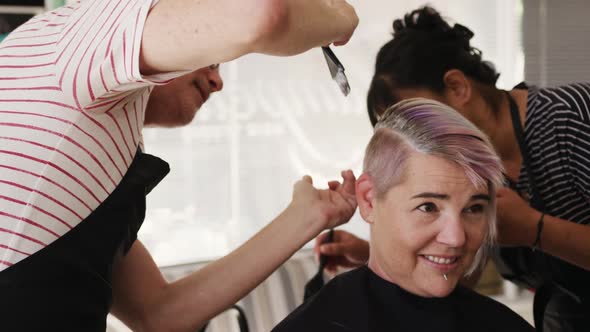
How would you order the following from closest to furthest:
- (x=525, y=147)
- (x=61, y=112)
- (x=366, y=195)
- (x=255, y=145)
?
(x=61, y=112), (x=366, y=195), (x=525, y=147), (x=255, y=145)

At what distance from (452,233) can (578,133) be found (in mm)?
481

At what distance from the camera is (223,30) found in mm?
812

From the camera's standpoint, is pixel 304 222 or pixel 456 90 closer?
pixel 304 222

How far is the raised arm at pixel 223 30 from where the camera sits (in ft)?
2.66

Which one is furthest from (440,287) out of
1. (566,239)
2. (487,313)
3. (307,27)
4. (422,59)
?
(307,27)

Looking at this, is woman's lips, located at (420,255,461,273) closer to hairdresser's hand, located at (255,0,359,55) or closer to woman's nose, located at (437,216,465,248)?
woman's nose, located at (437,216,465,248)

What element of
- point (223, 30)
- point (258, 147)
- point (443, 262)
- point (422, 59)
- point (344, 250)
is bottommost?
point (258, 147)

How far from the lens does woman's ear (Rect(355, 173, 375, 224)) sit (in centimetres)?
158

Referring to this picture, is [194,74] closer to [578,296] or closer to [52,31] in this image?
[52,31]

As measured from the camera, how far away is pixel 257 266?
1380 millimetres

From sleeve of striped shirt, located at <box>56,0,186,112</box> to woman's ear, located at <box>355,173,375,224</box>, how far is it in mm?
767

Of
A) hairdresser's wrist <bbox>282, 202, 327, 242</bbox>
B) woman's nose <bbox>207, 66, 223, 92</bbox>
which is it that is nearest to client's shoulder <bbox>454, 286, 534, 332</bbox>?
hairdresser's wrist <bbox>282, 202, 327, 242</bbox>

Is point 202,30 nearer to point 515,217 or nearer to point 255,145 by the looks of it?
point 515,217

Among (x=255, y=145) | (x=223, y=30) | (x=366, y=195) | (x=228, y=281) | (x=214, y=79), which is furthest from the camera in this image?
(x=255, y=145)
